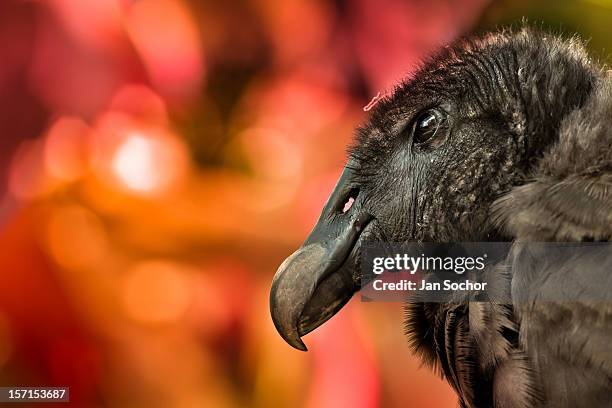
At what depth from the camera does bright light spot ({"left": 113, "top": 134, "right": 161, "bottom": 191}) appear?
220cm

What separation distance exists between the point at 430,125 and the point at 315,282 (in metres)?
0.28

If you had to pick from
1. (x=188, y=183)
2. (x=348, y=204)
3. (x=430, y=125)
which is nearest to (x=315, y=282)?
(x=348, y=204)

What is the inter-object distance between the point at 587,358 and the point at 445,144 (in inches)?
14.6

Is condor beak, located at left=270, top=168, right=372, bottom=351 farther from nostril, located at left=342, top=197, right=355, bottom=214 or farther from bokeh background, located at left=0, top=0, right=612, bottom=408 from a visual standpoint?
bokeh background, located at left=0, top=0, right=612, bottom=408

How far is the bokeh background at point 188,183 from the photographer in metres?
2.07

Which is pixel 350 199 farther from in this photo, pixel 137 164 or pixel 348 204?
pixel 137 164

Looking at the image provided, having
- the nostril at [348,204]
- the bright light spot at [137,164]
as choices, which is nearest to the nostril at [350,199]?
the nostril at [348,204]

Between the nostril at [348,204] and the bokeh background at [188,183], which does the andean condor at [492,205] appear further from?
the bokeh background at [188,183]

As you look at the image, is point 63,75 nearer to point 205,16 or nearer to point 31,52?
point 31,52

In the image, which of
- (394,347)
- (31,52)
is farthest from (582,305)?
(31,52)

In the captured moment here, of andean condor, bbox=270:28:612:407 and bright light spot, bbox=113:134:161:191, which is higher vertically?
bright light spot, bbox=113:134:161:191

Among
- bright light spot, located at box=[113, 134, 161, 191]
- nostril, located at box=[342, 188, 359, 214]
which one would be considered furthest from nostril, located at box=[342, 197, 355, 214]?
bright light spot, located at box=[113, 134, 161, 191]

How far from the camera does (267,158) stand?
2225 millimetres

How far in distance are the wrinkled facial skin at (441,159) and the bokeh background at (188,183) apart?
0.89 metres
